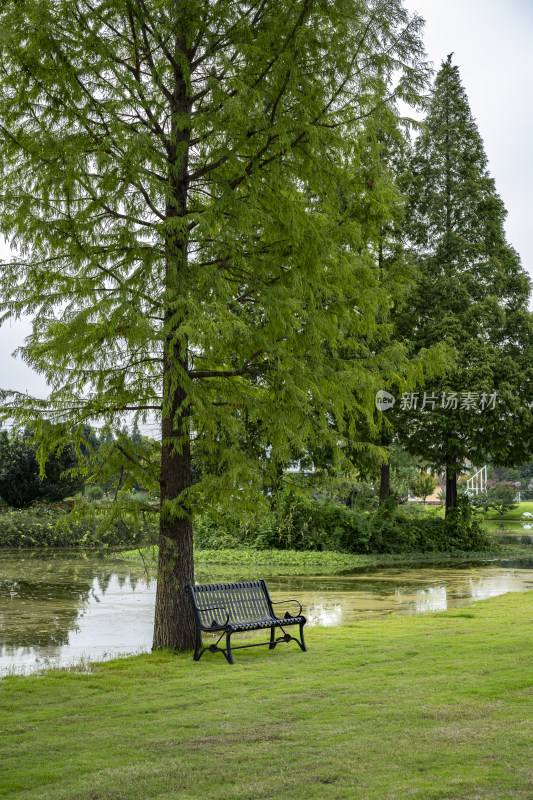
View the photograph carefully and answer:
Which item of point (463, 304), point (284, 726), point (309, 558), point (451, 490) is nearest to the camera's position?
point (284, 726)

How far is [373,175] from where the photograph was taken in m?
8.77

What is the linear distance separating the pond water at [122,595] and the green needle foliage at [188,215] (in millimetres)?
1605

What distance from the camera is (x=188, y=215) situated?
7.64 metres

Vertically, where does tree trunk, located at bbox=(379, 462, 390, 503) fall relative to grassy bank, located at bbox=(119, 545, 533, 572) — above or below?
above

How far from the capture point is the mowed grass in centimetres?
402

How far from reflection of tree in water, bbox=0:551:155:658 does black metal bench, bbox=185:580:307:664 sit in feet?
6.43

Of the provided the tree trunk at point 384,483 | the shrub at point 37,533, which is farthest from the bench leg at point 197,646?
the tree trunk at point 384,483

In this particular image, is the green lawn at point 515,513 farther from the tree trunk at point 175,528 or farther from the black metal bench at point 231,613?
the tree trunk at point 175,528

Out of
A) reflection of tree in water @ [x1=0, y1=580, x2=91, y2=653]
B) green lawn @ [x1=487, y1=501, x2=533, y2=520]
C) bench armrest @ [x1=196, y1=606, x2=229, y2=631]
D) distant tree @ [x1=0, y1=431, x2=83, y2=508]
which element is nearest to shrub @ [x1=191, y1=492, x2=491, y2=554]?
reflection of tree in water @ [x1=0, y1=580, x2=91, y2=653]

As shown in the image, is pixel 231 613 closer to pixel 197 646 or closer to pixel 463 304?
pixel 197 646

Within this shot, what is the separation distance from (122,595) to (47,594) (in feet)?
4.40

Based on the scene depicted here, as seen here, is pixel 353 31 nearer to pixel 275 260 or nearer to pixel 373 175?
pixel 373 175

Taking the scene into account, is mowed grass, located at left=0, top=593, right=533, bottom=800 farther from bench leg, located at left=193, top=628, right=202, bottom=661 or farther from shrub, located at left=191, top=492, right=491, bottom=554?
shrub, located at left=191, top=492, right=491, bottom=554

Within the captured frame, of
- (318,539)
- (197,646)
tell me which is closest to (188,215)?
(197,646)
